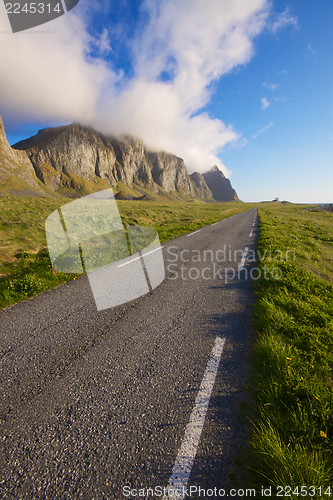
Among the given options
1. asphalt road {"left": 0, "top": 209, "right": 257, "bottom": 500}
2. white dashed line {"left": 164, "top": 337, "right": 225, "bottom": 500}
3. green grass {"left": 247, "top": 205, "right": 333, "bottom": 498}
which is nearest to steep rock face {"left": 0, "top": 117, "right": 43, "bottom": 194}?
asphalt road {"left": 0, "top": 209, "right": 257, "bottom": 500}

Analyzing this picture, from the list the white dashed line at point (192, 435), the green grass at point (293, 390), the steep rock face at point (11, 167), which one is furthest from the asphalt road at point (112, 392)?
the steep rock face at point (11, 167)

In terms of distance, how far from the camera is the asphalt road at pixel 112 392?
1.88 meters

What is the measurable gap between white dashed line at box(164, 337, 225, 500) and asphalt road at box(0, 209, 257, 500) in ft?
0.16

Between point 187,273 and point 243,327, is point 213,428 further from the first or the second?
point 187,273

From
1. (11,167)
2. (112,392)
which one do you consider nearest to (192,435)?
(112,392)

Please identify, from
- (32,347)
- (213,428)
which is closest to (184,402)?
(213,428)

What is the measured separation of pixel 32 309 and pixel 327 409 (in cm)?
554

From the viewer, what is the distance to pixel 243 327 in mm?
3986

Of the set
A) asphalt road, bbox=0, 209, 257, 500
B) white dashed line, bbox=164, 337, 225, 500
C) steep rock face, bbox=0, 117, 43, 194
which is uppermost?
steep rock face, bbox=0, 117, 43, 194

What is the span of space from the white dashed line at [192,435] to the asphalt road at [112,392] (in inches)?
1.9

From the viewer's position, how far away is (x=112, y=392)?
2.69 meters

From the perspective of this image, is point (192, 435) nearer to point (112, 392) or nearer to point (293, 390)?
point (112, 392)

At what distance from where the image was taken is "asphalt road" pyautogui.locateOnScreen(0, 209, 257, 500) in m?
1.88

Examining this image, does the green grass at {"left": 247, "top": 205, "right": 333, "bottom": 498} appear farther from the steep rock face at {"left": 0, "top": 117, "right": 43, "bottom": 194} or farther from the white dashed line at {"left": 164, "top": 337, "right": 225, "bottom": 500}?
the steep rock face at {"left": 0, "top": 117, "right": 43, "bottom": 194}
